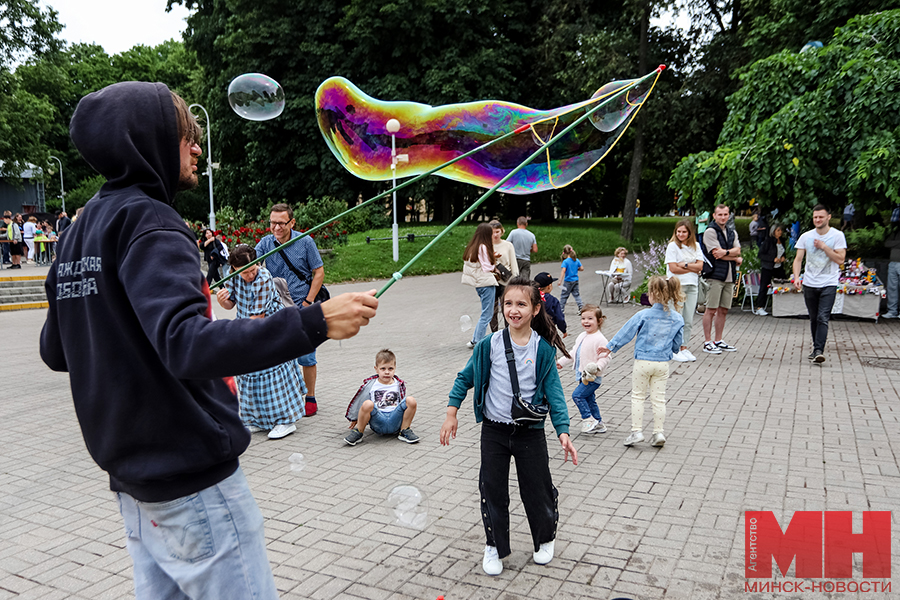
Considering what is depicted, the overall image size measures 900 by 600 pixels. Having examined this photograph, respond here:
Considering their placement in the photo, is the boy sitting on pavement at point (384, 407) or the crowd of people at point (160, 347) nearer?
the crowd of people at point (160, 347)

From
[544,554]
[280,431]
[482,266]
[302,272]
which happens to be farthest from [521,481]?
[482,266]

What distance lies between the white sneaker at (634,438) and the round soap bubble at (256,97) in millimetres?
4266

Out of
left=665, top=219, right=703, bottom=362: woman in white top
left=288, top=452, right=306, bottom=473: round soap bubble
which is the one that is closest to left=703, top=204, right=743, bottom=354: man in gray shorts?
left=665, top=219, right=703, bottom=362: woman in white top

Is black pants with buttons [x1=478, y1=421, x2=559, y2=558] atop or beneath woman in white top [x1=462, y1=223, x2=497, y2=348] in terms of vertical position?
beneath

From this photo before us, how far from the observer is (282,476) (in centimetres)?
513

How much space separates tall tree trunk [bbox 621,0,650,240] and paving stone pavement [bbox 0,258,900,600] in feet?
64.1

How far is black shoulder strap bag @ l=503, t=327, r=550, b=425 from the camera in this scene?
3607 millimetres

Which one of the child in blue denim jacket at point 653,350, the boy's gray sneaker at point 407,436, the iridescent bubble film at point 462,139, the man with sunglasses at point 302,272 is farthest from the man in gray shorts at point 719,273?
the man with sunglasses at point 302,272

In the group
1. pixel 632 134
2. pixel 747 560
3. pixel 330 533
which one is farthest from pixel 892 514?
pixel 632 134

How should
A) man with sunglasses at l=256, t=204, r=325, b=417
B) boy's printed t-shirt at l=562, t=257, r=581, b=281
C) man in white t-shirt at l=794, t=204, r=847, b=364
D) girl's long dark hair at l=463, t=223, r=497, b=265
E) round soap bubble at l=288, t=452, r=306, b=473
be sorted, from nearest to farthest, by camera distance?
round soap bubble at l=288, t=452, r=306, b=473, man with sunglasses at l=256, t=204, r=325, b=417, man in white t-shirt at l=794, t=204, r=847, b=364, girl's long dark hair at l=463, t=223, r=497, b=265, boy's printed t-shirt at l=562, t=257, r=581, b=281

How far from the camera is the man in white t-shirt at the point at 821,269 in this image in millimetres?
8836

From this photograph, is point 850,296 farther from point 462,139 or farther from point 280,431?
point 280,431

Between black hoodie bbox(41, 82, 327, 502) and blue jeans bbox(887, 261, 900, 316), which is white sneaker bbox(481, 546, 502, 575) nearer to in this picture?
black hoodie bbox(41, 82, 327, 502)

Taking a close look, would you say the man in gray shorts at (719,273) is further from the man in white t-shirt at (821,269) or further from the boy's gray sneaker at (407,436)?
the boy's gray sneaker at (407,436)
